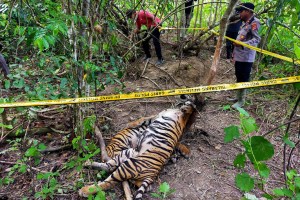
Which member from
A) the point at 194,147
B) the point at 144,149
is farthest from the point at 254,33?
the point at 144,149

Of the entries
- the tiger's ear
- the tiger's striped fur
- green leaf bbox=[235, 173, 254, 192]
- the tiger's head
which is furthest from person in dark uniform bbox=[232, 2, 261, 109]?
green leaf bbox=[235, 173, 254, 192]

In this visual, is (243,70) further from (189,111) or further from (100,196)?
(100,196)

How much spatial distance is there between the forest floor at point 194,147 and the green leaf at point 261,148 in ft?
4.66

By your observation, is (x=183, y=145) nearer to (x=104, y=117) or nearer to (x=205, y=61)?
(x=104, y=117)

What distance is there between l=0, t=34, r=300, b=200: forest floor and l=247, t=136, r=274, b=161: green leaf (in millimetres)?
1420

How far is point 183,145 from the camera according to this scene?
11.9ft

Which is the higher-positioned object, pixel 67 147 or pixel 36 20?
pixel 36 20

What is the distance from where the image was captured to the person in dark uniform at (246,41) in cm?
429

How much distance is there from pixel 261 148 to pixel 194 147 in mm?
2098

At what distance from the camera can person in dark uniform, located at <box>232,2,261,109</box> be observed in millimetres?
4289

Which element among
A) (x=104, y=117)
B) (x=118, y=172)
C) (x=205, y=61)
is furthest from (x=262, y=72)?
(x=118, y=172)

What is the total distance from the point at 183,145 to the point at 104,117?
135cm

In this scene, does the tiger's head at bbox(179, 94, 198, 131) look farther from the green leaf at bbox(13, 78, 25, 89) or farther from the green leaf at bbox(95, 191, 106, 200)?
the green leaf at bbox(13, 78, 25, 89)

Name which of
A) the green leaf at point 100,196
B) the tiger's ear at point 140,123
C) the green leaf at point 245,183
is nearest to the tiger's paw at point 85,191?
the green leaf at point 100,196
